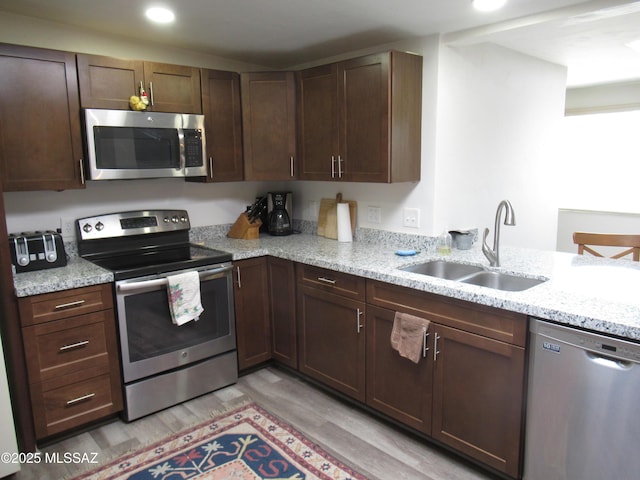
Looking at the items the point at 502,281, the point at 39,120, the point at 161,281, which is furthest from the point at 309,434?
the point at 39,120

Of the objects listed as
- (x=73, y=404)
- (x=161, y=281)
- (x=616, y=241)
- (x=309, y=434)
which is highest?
(x=616, y=241)

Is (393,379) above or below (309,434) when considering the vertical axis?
above

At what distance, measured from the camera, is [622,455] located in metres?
1.59

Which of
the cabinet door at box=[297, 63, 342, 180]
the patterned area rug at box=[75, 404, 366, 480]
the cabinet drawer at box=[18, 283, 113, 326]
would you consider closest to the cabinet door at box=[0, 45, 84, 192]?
the cabinet drawer at box=[18, 283, 113, 326]

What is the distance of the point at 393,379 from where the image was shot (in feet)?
7.73

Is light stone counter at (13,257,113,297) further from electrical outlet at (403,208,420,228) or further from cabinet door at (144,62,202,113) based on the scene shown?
electrical outlet at (403,208,420,228)

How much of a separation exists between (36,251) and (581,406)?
269cm

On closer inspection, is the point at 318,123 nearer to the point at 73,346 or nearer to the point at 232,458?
the point at 73,346

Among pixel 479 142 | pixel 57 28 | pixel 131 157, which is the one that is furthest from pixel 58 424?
pixel 479 142

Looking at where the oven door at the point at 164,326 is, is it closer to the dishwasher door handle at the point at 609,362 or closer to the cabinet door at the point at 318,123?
the cabinet door at the point at 318,123

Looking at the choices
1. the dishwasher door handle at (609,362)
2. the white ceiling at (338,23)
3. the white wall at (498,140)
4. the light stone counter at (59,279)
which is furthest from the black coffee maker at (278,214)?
the dishwasher door handle at (609,362)

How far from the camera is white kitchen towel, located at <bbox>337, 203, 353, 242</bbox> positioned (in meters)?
3.19

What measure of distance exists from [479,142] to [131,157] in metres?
2.25

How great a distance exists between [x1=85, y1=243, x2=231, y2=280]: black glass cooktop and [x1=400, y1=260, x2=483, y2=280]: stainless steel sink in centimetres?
117
